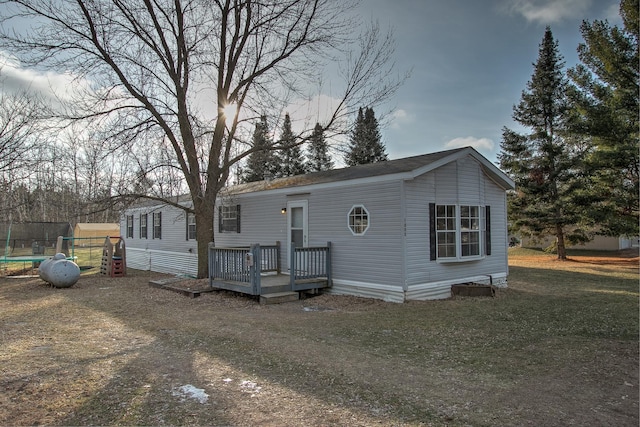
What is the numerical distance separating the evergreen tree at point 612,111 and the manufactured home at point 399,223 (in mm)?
8271

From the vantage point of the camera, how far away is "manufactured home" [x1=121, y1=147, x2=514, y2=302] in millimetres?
9008

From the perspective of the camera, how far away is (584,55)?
56.2 feet

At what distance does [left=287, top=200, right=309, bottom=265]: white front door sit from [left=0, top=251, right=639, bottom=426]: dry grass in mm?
2305

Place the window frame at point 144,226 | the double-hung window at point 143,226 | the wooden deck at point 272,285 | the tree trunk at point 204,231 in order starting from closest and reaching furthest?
the wooden deck at point 272,285, the tree trunk at point 204,231, the window frame at point 144,226, the double-hung window at point 143,226

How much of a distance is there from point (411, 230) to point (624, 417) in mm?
5746

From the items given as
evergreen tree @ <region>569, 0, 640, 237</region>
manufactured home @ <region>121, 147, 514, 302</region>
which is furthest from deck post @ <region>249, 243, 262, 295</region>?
evergreen tree @ <region>569, 0, 640, 237</region>

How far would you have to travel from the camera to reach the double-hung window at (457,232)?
960cm

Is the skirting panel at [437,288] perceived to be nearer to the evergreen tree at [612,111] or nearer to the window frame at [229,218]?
the window frame at [229,218]

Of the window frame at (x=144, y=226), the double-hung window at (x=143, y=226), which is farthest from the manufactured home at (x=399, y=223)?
the double-hung window at (x=143, y=226)

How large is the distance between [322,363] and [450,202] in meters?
6.25

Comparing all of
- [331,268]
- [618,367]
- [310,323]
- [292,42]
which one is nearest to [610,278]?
[331,268]

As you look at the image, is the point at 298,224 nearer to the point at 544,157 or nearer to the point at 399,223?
the point at 399,223

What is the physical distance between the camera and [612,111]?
1625cm

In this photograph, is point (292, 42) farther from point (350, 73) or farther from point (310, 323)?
point (310, 323)
